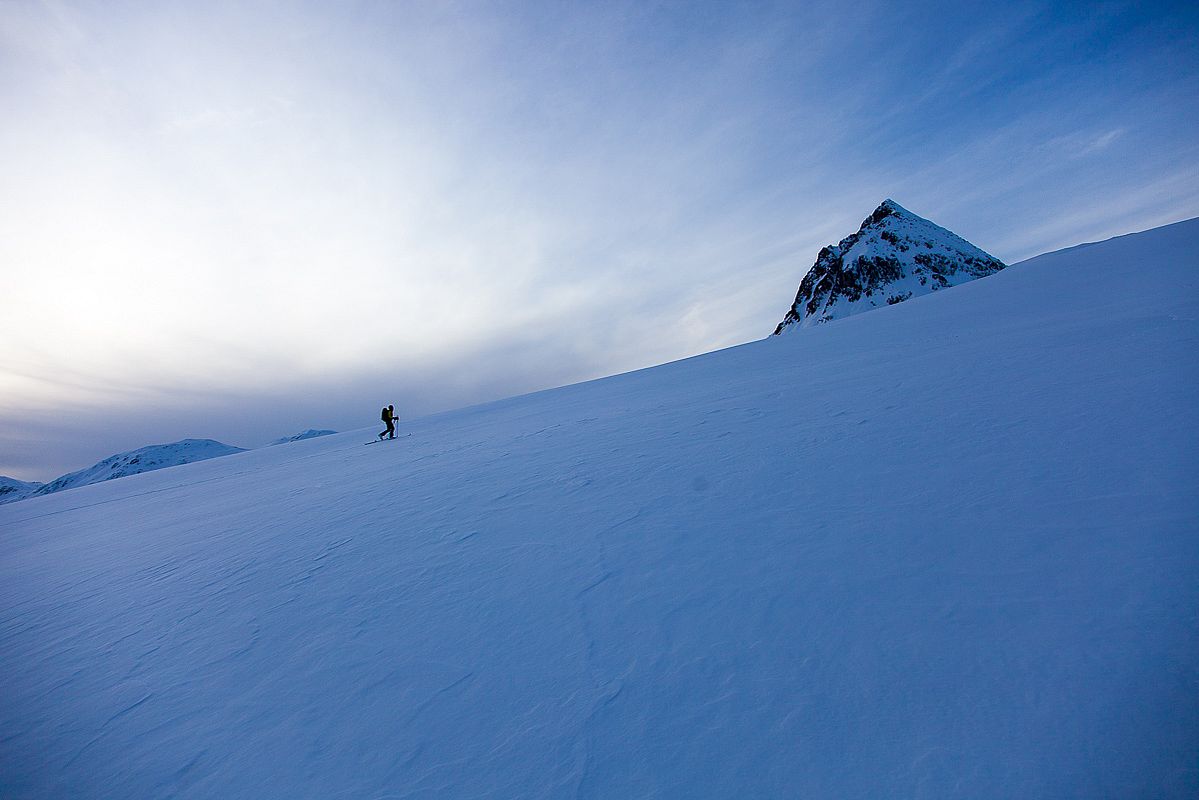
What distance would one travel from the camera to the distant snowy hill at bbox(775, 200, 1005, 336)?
132625 millimetres

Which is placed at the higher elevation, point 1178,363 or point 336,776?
point 1178,363

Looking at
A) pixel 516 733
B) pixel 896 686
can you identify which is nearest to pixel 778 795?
pixel 896 686

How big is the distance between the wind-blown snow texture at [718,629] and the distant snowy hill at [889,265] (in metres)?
137

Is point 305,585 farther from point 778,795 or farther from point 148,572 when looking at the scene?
point 778,795

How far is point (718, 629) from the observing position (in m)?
3.03

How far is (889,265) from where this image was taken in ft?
451

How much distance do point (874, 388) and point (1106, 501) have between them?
16.5 feet

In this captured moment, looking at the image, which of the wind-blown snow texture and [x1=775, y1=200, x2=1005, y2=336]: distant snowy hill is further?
[x1=775, y1=200, x2=1005, y2=336]: distant snowy hill

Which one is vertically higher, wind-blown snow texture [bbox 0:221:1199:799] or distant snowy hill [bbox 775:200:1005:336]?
distant snowy hill [bbox 775:200:1005:336]

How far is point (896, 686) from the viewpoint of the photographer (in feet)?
7.67

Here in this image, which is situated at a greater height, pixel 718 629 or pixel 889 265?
pixel 889 265

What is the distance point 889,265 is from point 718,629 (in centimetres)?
16489

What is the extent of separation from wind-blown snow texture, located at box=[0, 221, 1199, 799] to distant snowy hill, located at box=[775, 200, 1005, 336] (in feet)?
449

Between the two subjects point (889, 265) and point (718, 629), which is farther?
point (889, 265)
